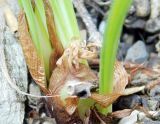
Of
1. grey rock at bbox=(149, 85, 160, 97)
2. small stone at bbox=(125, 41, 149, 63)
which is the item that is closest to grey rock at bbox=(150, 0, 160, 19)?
small stone at bbox=(125, 41, 149, 63)

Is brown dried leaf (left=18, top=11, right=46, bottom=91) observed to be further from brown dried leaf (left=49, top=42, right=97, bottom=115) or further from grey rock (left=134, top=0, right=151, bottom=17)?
grey rock (left=134, top=0, right=151, bottom=17)

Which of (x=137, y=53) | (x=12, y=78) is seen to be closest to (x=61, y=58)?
(x=12, y=78)

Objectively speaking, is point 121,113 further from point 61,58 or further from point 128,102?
point 61,58

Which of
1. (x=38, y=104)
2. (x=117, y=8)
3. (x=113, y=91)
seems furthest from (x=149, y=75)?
(x=117, y=8)

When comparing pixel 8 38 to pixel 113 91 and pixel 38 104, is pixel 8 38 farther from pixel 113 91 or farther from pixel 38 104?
pixel 113 91

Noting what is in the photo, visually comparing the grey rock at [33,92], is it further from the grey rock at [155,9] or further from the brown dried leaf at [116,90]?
the grey rock at [155,9]

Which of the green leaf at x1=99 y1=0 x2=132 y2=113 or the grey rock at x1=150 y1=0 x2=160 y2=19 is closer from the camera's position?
the green leaf at x1=99 y1=0 x2=132 y2=113

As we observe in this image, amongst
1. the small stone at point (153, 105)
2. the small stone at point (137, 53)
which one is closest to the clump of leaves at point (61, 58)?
the small stone at point (153, 105)
